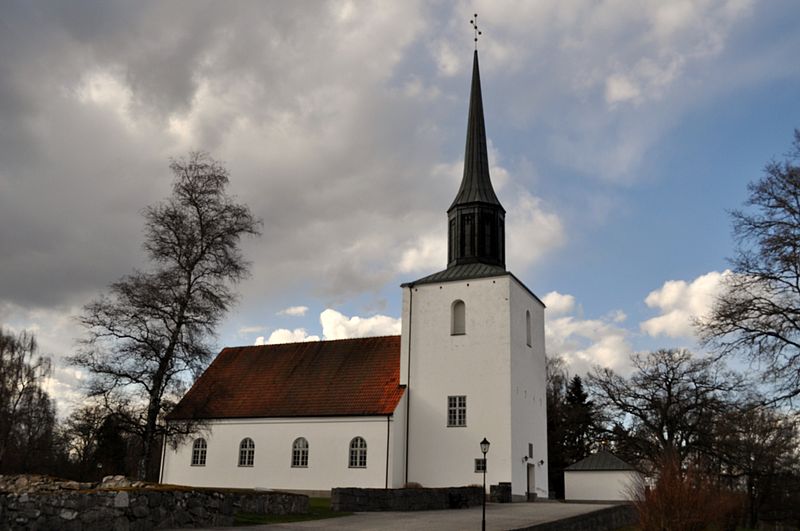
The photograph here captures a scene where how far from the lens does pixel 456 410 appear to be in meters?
30.3

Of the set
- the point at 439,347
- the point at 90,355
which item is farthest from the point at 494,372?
the point at 90,355

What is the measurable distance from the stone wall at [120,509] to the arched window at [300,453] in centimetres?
1395

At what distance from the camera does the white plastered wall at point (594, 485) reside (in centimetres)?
3638

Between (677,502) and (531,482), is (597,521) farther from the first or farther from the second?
(531,482)

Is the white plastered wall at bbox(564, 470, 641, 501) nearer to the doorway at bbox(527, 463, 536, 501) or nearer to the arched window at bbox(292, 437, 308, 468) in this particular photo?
the doorway at bbox(527, 463, 536, 501)

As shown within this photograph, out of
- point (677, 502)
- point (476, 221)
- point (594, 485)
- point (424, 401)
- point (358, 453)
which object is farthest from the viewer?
point (594, 485)

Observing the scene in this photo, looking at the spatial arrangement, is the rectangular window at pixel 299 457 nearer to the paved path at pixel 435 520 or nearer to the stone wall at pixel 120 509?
the paved path at pixel 435 520

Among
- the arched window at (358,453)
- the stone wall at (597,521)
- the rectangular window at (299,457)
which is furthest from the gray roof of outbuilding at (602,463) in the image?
the rectangular window at (299,457)

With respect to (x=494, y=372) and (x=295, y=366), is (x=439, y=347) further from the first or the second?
(x=295, y=366)

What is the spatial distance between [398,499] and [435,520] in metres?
3.46

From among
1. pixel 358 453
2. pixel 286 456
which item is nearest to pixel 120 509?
pixel 358 453

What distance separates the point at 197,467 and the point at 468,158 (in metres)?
19.2

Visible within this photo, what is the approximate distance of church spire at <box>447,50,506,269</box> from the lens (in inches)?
1266

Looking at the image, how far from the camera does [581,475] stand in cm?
3722
